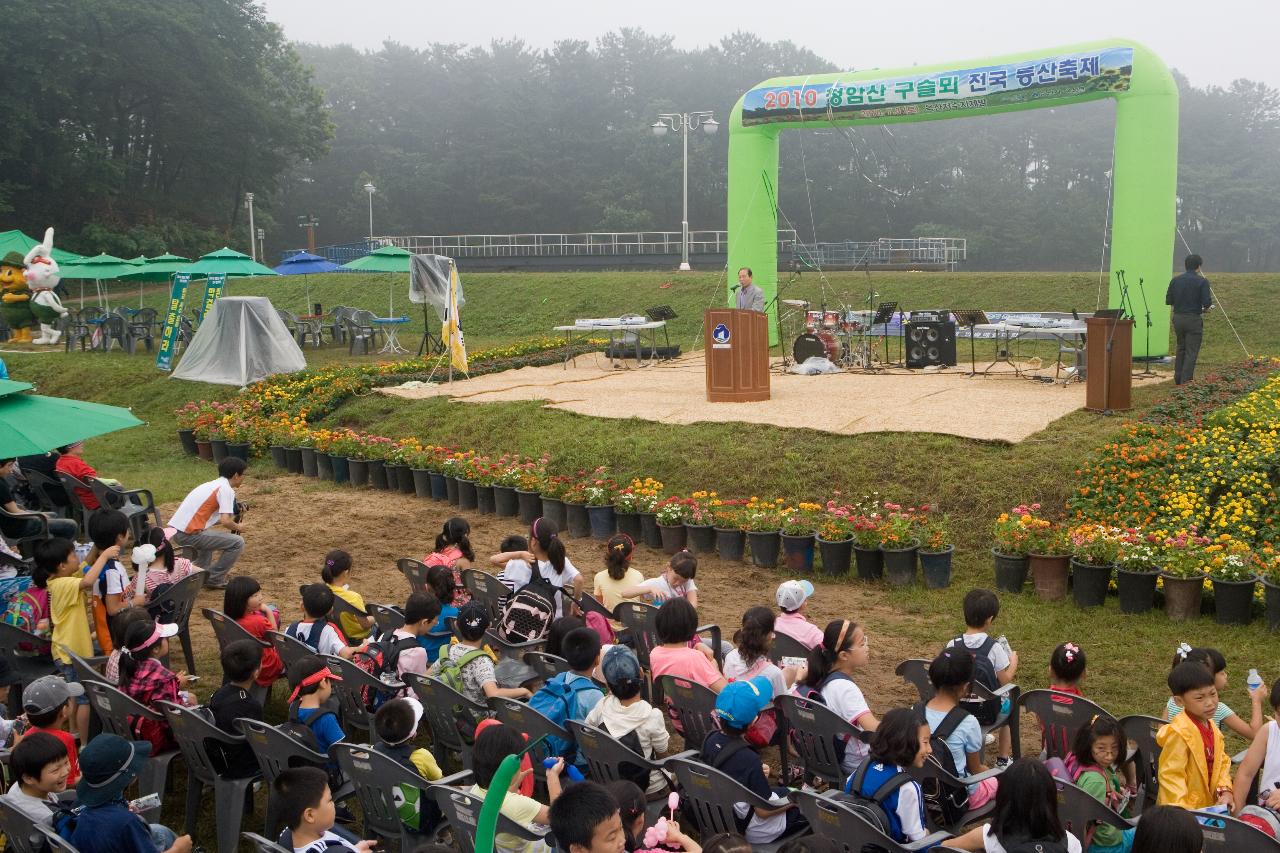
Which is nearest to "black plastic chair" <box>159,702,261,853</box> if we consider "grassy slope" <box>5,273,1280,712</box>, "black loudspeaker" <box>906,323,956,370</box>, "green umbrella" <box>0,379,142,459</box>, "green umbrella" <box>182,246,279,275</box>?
"green umbrella" <box>0,379,142,459</box>

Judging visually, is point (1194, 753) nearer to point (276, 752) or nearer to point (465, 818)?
point (465, 818)

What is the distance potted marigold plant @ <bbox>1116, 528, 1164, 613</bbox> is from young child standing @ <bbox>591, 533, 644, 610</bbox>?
3670 millimetres

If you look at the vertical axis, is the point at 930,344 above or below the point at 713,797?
above

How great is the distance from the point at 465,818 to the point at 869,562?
6.04 m

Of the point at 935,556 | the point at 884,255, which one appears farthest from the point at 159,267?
the point at 884,255

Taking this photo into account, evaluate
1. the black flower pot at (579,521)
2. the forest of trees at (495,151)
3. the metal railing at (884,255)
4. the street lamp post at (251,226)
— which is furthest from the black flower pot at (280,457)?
the forest of trees at (495,151)

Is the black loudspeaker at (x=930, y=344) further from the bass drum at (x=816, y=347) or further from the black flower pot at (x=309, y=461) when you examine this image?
the black flower pot at (x=309, y=461)

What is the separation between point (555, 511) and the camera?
11648 millimetres

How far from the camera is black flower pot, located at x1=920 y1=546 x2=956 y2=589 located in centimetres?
926

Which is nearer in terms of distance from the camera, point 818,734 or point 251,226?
point 818,734

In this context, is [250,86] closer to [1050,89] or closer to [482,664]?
[1050,89]

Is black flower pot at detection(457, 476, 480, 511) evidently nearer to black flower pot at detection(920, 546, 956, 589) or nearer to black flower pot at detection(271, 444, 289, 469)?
black flower pot at detection(271, 444, 289, 469)

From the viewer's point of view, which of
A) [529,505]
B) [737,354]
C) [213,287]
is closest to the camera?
[529,505]

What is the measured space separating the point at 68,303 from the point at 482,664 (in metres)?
33.8
